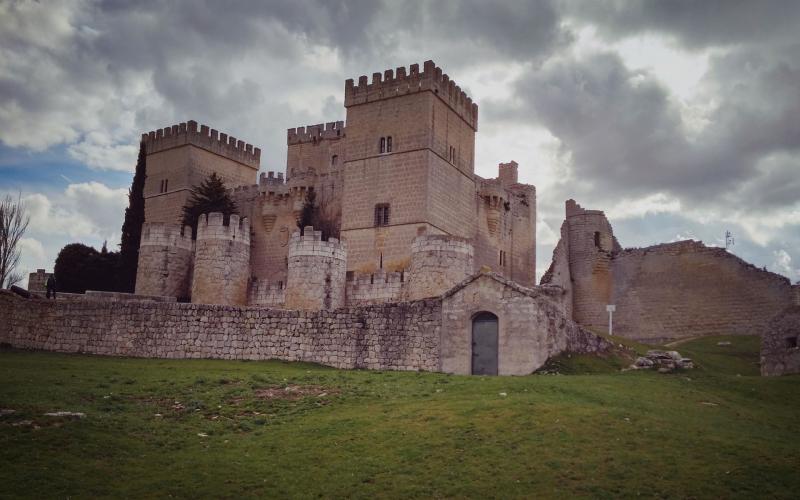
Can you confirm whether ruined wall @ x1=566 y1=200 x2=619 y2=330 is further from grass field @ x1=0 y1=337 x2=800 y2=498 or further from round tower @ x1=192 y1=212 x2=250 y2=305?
grass field @ x1=0 y1=337 x2=800 y2=498

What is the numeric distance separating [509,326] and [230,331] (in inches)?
347

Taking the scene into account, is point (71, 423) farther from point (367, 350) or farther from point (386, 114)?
point (386, 114)

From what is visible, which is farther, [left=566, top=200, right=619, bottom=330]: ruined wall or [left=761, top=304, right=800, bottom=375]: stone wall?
[left=566, top=200, right=619, bottom=330]: ruined wall

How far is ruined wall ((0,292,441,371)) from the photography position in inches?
904

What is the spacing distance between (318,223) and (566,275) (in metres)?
14.7

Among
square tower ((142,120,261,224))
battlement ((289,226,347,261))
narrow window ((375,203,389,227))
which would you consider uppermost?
square tower ((142,120,261,224))

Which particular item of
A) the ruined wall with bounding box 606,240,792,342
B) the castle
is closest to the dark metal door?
the castle

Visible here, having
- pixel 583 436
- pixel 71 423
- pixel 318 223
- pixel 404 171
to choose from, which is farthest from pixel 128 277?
pixel 583 436

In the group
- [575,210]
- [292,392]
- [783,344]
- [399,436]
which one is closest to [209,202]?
[575,210]

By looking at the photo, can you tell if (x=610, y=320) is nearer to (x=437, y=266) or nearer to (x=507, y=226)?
(x=437, y=266)

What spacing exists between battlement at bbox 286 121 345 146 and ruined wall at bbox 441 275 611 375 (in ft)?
104

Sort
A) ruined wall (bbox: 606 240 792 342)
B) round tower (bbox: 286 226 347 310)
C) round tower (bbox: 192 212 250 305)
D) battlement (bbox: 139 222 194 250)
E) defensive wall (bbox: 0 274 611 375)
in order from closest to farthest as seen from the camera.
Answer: defensive wall (bbox: 0 274 611 375), round tower (bbox: 286 226 347 310), ruined wall (bbox: 606 240 792 342), round tower (bbox: 192 212 250 305), battlement (bbox: 139 222 194 250)

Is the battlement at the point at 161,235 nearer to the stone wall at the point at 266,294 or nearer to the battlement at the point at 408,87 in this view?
the stone wall at the point at 266,294

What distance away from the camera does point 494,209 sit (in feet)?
159
